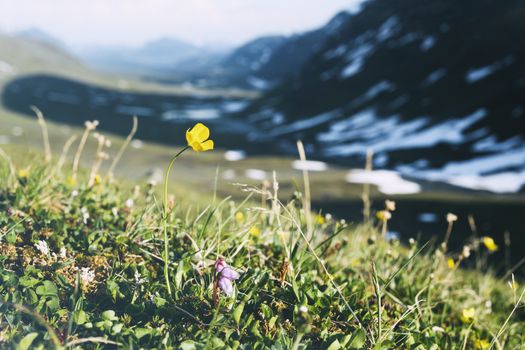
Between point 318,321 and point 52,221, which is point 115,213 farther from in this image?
point 318,321

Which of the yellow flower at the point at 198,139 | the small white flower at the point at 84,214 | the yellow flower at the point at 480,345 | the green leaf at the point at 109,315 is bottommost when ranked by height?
the yellow flower at the point at 480,345

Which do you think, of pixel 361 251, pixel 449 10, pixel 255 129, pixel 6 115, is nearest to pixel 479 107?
pixel 449 10

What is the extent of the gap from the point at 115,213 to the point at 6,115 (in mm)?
215938

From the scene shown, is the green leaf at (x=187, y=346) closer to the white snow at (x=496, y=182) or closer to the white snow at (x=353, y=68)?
the white snow at (x=496, y=182)

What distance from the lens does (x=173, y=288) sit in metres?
2.84

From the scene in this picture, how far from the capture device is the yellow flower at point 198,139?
8.00 ft

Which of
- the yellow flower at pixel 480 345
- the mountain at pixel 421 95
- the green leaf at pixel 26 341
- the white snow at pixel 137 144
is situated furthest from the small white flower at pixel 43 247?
the white snow at pixel 137 144

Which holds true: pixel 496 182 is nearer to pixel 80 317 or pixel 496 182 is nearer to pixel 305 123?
pixel 305 123

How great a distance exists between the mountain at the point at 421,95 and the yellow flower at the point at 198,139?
261 ft

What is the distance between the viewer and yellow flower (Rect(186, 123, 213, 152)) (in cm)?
244

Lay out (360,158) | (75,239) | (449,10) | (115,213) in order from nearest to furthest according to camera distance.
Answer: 1. (75,239)
2. (115,213)
3. (360,158)
4. (449,10)

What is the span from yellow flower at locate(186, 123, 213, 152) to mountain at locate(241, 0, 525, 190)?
3129 inches

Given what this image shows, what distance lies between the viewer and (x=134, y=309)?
2.66m

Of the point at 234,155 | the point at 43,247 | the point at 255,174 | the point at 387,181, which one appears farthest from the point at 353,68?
the point at 43,247
